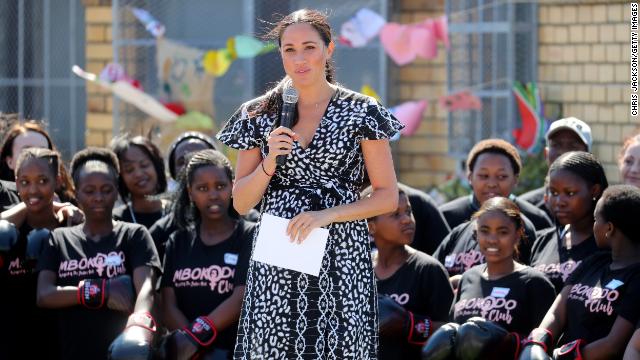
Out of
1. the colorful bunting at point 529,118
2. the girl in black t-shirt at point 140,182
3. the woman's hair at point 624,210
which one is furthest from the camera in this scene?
the colorful bunting at point 529,118

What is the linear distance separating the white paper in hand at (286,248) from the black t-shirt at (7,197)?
2775 mm

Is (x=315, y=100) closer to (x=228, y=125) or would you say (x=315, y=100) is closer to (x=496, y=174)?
(x=228, y=125)

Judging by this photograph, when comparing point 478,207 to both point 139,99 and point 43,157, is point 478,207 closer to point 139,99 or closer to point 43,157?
point 43,157

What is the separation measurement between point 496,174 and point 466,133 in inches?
151

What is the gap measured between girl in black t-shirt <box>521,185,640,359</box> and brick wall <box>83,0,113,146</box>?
259 inches

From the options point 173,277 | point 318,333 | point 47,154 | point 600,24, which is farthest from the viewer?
point 600,24

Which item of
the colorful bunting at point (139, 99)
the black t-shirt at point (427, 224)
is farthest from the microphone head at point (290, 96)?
the colorful bunting at point (139, 99)

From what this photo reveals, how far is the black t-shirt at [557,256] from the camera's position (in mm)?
5891

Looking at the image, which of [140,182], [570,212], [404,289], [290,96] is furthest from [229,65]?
[290,96]

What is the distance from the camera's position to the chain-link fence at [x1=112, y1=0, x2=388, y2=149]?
1066 cm

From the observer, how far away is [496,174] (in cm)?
685

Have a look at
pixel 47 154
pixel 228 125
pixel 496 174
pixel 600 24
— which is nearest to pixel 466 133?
pixel 600 24

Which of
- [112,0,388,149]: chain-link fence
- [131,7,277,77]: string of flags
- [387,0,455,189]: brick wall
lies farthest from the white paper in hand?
[387,0,455,189]: brick wall

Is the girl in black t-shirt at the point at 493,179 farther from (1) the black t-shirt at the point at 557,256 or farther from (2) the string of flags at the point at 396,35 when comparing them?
(2) the string of flags at the point at 396,35
